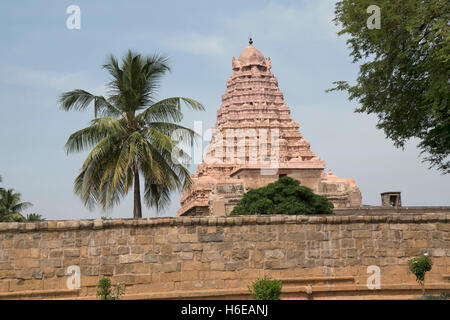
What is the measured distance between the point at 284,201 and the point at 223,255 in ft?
41.5

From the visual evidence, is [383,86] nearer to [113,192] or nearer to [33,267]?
[113,192]

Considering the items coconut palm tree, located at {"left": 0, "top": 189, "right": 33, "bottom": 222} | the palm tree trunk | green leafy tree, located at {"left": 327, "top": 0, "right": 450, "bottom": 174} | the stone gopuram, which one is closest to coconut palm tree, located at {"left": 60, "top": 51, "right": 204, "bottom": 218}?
the palm tree trunk

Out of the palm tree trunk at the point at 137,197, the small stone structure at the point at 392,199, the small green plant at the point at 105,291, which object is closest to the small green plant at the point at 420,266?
the small green plant at the point at 105,291

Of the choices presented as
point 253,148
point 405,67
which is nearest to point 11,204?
point 253,148

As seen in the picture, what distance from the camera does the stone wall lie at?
37.3ft

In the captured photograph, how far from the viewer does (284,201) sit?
2425 cm

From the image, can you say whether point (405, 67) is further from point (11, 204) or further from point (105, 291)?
point (11, 204)

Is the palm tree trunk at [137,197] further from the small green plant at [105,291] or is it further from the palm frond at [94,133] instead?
the small green plant at [105,291]

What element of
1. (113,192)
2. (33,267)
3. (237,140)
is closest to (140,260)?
(33,267)

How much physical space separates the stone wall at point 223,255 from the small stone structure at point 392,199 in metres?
16.8

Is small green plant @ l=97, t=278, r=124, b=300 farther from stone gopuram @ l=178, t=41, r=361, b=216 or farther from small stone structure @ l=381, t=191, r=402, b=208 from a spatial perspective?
small stone structure @ l=381, t=191, r=402, b=208

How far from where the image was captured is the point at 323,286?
1202cm

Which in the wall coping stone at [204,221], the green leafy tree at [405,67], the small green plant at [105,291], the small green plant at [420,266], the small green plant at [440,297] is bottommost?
the small green plant at [440,297]

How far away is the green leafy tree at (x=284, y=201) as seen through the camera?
23.8 m
